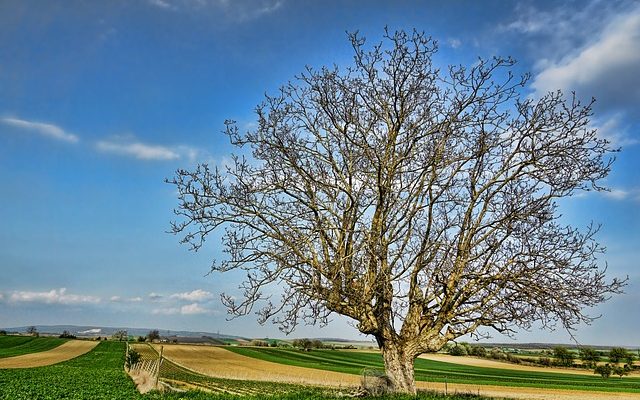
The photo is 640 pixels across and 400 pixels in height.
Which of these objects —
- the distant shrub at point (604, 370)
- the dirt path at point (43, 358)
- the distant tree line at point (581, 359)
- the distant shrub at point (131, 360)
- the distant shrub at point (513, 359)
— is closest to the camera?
the distant shrub at point (131, 360)

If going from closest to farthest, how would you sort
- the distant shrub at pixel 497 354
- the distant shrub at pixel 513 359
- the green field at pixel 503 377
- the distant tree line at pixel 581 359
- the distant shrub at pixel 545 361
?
the green field at pixel 503 377, the distant tree line at pixel 581 359, the distant shrub at pixel 545 361, the distant shrub at pixel 513 359, the distant shrub at pixel 497 354

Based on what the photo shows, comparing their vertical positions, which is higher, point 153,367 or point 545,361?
point 153,367

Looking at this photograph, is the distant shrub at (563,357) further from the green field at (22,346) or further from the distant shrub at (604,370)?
the green field at (22,346)

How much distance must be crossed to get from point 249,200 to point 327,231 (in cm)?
284

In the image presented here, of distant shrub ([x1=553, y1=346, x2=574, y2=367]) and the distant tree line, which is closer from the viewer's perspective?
the distant tree line

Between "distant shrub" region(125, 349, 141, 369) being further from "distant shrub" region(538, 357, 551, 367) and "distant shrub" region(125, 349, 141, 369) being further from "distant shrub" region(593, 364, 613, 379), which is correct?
"distant shrub" region(538, 357, 551, 367)

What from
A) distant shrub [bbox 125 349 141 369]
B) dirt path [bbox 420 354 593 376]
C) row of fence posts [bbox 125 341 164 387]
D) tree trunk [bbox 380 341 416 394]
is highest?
tree trunk [bbox 380 341 416 394]

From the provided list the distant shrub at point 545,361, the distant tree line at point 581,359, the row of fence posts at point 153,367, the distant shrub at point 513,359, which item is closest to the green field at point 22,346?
the row of fence posts at point 153,367

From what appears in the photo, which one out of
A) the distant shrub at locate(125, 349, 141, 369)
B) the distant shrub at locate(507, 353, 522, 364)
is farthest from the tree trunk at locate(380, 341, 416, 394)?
the distant shrub at locate(507, 353, 522, 364)

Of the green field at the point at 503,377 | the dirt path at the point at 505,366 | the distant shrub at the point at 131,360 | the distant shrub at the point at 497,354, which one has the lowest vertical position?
the dirt path at the point at 505,366

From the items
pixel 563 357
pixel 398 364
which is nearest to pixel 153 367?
pixel 398 364

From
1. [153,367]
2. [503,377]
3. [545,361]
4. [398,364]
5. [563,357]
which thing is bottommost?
[503,377]

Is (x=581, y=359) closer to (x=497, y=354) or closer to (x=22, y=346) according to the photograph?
(x=497, y=354)

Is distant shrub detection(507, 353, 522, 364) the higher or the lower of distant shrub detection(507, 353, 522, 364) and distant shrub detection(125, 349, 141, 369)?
the lower
